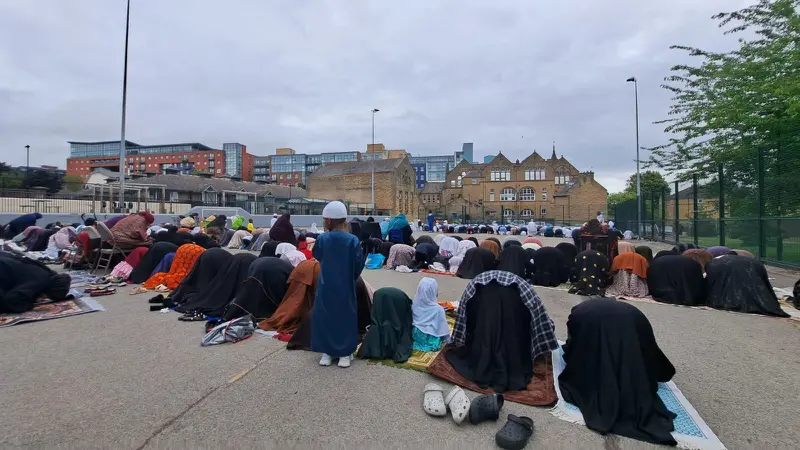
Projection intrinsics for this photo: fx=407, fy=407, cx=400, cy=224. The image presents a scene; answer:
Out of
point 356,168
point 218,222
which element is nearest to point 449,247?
point 218,222

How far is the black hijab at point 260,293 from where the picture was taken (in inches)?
236

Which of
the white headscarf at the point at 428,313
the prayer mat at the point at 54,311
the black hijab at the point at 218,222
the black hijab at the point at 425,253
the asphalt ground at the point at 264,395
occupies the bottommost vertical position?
the asphalt ground at the point at 264,395

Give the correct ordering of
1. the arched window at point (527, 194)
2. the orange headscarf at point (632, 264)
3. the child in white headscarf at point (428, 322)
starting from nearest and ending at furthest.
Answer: the child in white headscarf at point (428, 322)
the orange headscarf at point (632, 264)
the arched window at point (527, 194)

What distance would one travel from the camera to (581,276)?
8852 millimetres

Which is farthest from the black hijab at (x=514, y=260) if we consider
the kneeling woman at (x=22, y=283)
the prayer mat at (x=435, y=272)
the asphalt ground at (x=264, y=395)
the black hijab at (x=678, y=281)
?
the kneeling woman at (x=22, y=283)

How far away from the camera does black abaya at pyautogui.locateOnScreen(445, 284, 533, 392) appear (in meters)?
3.95

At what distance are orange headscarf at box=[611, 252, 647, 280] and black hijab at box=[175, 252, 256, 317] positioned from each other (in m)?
7.47

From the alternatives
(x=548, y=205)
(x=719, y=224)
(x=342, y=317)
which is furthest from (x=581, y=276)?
(x=548, y=205)

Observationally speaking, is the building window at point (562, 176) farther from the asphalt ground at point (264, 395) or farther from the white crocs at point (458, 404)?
the white crocs at point (458, 404)

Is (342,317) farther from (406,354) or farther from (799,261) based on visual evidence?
(799,261)

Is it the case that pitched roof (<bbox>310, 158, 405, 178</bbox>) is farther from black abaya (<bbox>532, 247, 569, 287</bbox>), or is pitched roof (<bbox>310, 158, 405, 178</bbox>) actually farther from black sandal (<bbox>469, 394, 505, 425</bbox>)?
black sandal (<bbox>469, 394, 505, 425</bbox>)

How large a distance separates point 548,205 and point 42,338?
197ft

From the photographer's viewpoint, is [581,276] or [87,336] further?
[581,276]

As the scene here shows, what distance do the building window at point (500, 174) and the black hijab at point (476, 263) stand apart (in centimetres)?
5265
